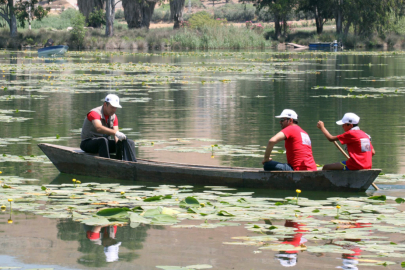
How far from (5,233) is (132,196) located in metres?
1.90

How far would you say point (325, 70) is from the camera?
34.4 metres

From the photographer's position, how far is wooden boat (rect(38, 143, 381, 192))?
8.51 meters

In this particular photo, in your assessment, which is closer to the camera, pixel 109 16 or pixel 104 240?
pixel 104 240

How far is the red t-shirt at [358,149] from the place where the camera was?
8508mm

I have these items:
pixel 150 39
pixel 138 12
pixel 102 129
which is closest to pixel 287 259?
pixel 102 129

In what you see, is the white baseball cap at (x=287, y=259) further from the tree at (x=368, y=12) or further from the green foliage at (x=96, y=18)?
the green foliage at (x=96, y=18)

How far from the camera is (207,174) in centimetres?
888

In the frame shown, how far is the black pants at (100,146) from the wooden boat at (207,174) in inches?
5.3

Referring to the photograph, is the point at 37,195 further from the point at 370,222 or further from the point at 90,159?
the point at 370,222

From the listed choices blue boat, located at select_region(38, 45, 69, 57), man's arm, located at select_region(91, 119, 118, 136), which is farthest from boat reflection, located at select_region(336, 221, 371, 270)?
blue boat, located at select_region(38, 45, 69, 57)

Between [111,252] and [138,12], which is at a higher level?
[138,12]

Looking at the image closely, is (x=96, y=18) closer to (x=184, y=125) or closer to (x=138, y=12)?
(x=138, y=12)

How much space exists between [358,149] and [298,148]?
762mm

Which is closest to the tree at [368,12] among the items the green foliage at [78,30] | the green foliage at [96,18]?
the green foliage at [96,18]
